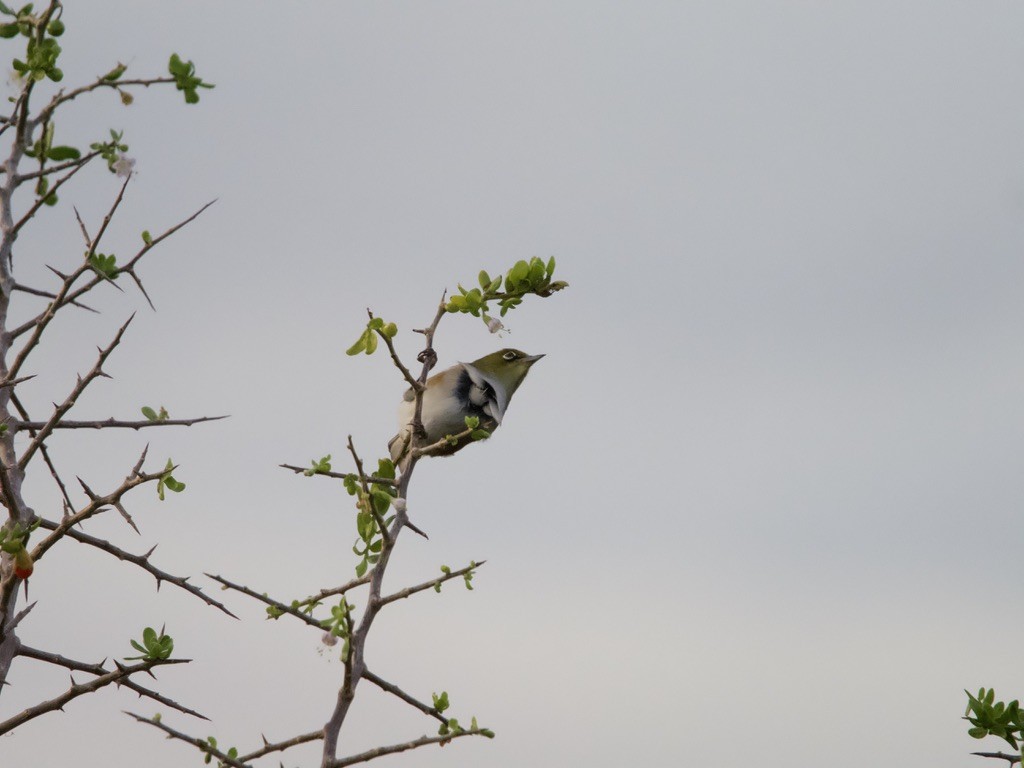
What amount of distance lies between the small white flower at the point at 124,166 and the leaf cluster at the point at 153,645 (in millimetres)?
2674

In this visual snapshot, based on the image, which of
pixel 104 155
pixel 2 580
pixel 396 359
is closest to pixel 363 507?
pixel 396 359

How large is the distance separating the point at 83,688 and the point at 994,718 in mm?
3934

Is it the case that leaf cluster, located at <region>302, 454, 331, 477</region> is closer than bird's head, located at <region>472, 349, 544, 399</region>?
Yes

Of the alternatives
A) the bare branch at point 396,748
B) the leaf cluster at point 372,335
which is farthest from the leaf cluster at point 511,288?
the bare branch at point 396,748

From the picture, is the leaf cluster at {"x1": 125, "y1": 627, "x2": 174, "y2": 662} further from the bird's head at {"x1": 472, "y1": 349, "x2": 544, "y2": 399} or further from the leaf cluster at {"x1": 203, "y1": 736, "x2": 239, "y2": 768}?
the bird's head at {"x1": 472, "y1": 349, "x2": 544, "y2": 399}

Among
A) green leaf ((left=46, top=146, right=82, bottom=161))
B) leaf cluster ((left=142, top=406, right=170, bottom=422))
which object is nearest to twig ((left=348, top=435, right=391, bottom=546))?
leaf cluster ((left=142, top=406, right=170, bottom=422))

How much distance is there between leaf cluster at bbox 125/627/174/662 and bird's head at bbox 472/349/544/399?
334 cm

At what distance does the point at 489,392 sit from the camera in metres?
7.80

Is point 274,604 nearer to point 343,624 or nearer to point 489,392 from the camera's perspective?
point 343,624

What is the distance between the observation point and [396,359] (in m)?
4.88

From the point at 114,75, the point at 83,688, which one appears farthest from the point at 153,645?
the point at 114,75

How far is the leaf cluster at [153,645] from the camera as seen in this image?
551 centimetres

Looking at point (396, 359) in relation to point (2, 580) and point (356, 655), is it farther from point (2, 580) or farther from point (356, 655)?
point (2, 580)

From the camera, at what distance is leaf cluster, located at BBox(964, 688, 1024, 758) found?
15.4 ft
